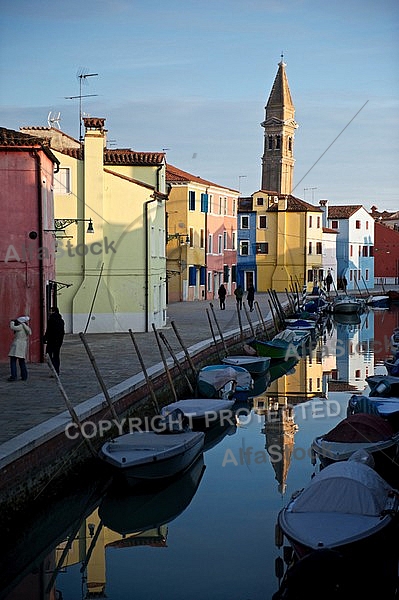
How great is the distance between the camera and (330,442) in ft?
42.4

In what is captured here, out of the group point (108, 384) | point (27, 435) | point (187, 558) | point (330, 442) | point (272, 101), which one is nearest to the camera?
point (187, 558)

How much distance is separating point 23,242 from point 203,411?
20.1 feet

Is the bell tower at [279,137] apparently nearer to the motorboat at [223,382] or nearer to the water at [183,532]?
the motorboat at [223,382]

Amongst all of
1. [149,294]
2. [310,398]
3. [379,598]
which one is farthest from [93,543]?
[149,294]

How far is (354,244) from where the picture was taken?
6962cm

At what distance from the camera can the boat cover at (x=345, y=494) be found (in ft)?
31.1

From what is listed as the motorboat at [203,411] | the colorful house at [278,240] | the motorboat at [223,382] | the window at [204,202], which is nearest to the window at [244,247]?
the colorful house at [278,240]

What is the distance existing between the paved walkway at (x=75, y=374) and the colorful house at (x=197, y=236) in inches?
552

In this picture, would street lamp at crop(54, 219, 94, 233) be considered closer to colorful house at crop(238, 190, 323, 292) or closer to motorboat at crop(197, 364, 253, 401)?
motorboat at crop(197, 364, 253, 401)

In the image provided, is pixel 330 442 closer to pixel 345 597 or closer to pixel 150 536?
pixel 150 536

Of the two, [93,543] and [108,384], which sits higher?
[108,384]

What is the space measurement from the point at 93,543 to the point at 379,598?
3.81m

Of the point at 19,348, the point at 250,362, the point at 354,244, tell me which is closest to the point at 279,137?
the point at 354,244

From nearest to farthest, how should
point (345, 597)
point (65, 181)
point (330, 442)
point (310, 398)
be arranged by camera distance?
point (345, 597) < point (330, 442) < point (310, 398) < point (65, 181)
